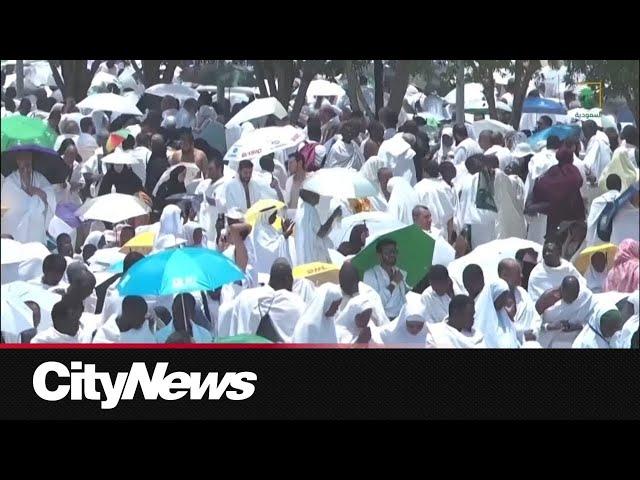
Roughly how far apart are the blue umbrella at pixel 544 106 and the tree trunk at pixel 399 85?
754 mm

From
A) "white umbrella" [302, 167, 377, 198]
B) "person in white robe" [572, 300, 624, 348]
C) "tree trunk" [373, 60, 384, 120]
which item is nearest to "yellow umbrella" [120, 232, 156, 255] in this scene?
"white umbrella" [302, 167, 377, 198]

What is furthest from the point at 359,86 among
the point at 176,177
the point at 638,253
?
the point at 638,253

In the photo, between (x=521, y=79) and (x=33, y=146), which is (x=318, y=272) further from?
(x=33, y=146)

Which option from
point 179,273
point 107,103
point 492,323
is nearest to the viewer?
point 179,273

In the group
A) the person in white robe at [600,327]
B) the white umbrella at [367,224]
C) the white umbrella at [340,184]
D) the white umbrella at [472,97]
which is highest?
the white umbrella at [472,97]

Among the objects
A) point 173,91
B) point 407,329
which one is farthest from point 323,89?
point 407,329

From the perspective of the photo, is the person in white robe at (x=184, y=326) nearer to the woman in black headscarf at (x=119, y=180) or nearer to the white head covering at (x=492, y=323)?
the woman in black headscarf at (x=119, y=180)

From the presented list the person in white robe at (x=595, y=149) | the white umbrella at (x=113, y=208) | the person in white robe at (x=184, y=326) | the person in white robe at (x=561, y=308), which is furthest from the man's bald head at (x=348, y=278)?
the person in white robe at (x=595, y=149)

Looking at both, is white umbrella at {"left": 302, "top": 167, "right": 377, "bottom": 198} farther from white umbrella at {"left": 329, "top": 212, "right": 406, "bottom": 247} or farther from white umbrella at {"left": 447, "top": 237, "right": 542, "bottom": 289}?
white umbrella at {"left": 447, "top": 237, "right": 542, "bottom": 289}

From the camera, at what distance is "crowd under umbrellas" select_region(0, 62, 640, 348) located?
12.5m

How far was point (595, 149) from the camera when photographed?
41.5 feet

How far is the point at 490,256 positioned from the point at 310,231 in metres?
1.13

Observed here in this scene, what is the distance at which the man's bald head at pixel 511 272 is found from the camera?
12625mm

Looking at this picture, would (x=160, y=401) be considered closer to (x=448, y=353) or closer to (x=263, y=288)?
(x=263, y=288)
